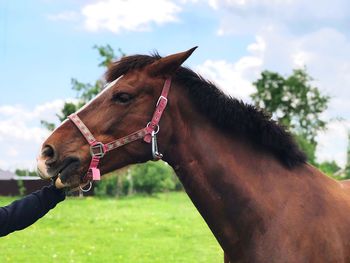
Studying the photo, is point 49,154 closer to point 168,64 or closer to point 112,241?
point 168,64

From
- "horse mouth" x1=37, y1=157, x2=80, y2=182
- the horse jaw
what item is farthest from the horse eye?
the horse jaw

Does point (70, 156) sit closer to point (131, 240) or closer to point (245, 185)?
point (245, 185)

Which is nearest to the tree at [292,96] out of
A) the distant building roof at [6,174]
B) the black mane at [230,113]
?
the distant building roof at [6,174]

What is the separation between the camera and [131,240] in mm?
14445

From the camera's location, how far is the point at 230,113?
12.4ft

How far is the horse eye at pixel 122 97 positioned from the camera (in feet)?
Answer: 11.9

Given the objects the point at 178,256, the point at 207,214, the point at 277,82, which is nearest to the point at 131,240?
the point at 178,256

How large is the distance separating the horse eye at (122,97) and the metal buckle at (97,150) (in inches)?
12.9

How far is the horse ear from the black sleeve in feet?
3.95

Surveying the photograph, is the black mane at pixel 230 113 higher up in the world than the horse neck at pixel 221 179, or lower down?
higher up

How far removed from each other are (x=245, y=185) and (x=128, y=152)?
0.87m

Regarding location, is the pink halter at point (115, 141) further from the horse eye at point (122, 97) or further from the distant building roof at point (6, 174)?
the distant building roof at point (6, 174)

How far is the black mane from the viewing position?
12.3ft

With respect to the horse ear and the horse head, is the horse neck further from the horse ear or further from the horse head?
the horse ear
